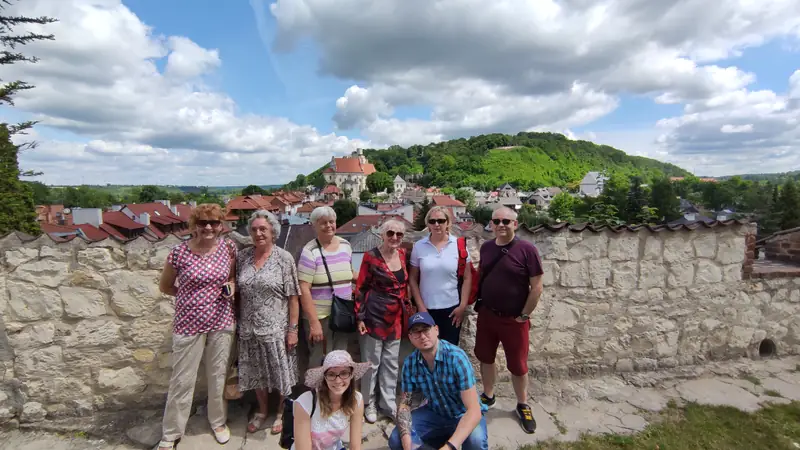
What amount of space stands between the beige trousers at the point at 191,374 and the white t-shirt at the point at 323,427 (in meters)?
1.01


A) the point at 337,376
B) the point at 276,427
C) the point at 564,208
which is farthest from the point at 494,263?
the point at 564,208

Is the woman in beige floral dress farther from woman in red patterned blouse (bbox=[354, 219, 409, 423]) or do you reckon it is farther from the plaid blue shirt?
the plaid blue shirt

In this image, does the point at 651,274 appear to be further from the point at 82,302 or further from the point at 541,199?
the point at 541,199

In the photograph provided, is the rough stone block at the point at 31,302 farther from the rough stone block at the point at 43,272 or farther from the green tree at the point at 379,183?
the green tree at the point at 379,183

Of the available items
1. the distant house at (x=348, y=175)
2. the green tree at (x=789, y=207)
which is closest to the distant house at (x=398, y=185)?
the distant house at (x=348, y=175)

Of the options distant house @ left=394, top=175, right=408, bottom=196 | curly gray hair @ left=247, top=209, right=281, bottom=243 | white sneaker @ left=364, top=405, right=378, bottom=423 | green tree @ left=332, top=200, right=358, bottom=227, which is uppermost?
distant house @ left=394, top=175, right=408, bottom=196

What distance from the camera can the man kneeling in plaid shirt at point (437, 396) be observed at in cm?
208

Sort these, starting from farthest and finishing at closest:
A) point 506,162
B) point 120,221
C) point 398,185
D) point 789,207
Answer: point 506,162 < point 398,185 < point 789,207 < point 120,221

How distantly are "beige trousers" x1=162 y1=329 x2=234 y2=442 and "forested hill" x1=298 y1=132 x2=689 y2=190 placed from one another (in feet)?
365

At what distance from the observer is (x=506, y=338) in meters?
2.77

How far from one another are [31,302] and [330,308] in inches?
88.2

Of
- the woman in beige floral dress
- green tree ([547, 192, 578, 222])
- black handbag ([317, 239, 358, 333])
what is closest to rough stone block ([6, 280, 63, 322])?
the woman in beige floral dress

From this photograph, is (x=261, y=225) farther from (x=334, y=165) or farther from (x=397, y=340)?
(x=334, y=165)

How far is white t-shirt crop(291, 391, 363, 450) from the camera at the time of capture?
191 centimetres
